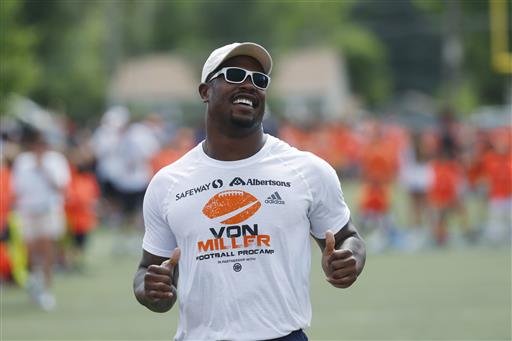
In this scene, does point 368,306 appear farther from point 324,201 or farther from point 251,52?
point 251,52

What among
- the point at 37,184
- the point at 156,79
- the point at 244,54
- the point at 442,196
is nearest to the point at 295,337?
the point at 244,54

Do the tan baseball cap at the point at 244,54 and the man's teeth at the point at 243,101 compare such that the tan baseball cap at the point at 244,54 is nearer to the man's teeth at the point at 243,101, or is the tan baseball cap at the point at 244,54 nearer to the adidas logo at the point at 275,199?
the man's teeth at the point at 243,101

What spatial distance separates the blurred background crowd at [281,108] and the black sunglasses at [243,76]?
31.4 feet

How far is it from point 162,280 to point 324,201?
0.85 metres

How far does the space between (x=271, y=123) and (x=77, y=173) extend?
3.39 m

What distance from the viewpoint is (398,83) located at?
97.2 metres

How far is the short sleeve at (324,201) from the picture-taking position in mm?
6281

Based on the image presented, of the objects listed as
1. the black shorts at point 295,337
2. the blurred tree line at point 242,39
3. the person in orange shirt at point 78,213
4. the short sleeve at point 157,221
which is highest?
the blurred tree line at point 242,39

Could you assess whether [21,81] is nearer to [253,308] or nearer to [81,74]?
[253,308]

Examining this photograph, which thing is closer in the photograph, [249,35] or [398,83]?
[249,35]

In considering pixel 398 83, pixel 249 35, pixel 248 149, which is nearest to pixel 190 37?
pixel 249 35

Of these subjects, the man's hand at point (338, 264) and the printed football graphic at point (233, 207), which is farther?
the printed football graphic at point (233, 207)

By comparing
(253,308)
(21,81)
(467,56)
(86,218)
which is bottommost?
(253,308)

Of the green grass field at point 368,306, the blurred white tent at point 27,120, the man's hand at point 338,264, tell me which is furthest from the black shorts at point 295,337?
the blurred white tent at point 27,120
